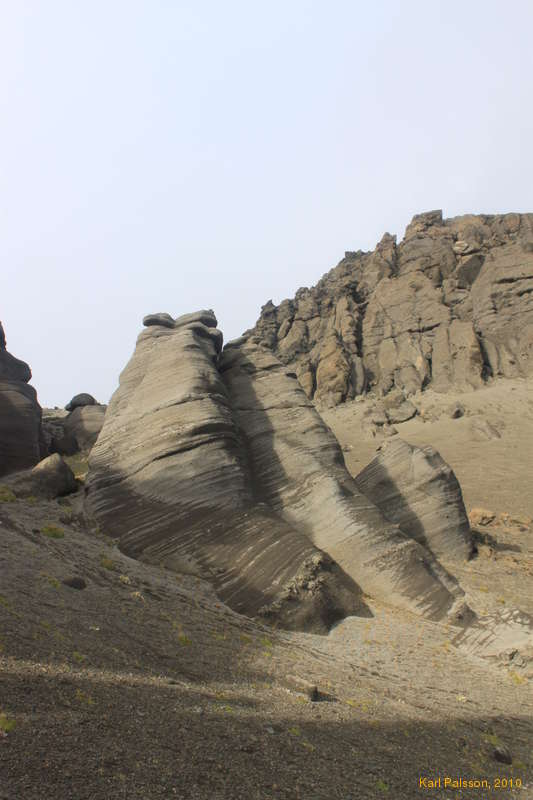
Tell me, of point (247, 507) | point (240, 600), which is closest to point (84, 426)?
point (247, 507)

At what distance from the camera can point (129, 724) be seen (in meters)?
5.01

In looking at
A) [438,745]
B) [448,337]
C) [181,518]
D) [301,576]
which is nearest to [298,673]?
[438,745]

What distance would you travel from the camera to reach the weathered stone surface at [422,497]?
17328 millimetres

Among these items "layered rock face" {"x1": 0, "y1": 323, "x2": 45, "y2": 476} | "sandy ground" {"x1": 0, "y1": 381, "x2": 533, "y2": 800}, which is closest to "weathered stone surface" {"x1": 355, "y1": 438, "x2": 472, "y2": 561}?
"sandy ground" {"x1": 0, "y1": 381, "x2": 533, "y2": 800}

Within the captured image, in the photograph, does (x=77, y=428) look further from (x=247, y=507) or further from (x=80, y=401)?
(x=247, y=507)

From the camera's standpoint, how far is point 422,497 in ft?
59.5

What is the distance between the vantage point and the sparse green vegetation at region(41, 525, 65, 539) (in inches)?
501

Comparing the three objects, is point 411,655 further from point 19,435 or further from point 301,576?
point 19,435

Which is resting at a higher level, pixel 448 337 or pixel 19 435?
pixel 448 337

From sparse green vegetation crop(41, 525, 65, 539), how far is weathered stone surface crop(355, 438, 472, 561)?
34.8 ft

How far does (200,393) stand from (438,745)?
12.2m

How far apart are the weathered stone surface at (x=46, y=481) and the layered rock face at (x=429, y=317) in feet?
120

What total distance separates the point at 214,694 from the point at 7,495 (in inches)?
466

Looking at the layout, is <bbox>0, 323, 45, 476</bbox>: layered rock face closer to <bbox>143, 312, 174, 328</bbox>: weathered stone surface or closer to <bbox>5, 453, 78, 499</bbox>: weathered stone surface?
<bbox>5, 453, 78, 499</bbox>: weathered stone surface
